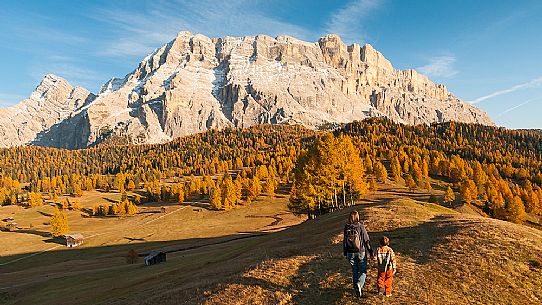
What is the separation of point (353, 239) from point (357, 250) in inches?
20.5

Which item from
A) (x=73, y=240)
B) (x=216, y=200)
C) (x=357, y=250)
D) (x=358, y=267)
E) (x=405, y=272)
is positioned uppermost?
(x=357, y=250)

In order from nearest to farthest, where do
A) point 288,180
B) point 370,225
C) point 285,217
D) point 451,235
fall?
1. point 451,235
2. point 370,225
3. point 285,217
4. point 288,180

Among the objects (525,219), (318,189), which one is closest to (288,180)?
(525,219)

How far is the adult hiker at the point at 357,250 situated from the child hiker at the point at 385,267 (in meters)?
0.55

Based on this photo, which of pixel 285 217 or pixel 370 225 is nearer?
pixel 370 225

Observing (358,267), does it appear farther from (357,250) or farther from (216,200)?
(216,200)

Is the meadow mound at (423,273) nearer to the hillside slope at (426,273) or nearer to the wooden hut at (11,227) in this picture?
the hillside slope at (426,273)

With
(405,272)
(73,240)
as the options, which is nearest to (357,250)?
(405,272)

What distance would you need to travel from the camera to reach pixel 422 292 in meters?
16.0

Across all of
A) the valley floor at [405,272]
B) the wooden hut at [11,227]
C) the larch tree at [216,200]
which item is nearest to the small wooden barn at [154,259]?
the valley floor at [405,272]

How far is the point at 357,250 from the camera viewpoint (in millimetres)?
15742

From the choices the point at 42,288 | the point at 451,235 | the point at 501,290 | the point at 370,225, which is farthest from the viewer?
the point at 42,288

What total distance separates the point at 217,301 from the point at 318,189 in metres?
40.5

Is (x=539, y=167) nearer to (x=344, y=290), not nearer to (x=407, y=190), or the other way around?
(x=407, y=190)
